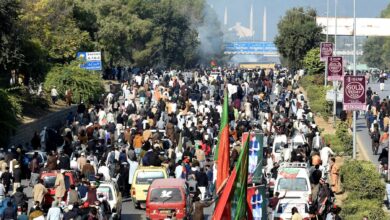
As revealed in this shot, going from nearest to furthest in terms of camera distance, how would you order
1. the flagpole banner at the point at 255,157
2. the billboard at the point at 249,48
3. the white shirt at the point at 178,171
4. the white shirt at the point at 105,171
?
the flagpole banner at the point at 255,157
the white shirt at the point at 105,171
the white shirt at the point at 178,171
the billboard at the point at 249,48

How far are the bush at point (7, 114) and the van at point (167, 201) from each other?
48.2 ft

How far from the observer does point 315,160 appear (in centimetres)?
3244

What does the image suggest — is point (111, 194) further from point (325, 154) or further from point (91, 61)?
point (91, 61)

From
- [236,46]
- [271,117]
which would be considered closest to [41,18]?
[271,117]

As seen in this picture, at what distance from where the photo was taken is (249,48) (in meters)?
181

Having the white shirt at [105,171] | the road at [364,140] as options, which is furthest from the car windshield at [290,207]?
the road at [364,140]

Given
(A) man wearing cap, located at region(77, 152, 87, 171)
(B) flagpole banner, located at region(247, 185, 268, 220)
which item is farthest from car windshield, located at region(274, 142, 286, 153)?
(B) flagpole banner, located at region(247, 185, 268, 220)

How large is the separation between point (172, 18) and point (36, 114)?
66514 millimetres

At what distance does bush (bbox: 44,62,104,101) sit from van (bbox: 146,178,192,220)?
29192 mm

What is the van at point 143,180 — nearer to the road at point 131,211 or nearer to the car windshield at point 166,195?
the road at point 131,211

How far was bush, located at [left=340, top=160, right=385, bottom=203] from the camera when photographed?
1081 inches

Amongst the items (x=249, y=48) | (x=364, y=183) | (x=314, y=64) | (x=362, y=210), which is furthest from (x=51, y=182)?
(x=249, y=48)

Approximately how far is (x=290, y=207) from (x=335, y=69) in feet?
63.9

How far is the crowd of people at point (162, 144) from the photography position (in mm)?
26703
